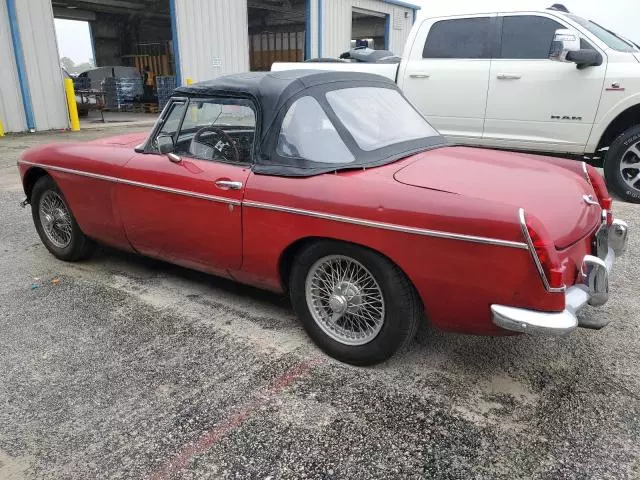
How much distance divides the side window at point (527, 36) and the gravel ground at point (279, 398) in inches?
142

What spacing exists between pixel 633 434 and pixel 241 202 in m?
2.30

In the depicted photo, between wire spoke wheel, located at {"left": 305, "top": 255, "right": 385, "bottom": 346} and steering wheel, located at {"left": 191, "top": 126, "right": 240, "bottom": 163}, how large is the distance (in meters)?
0.93

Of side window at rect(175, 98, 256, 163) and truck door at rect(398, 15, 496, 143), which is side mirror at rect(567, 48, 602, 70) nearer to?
truck door at rect(398, 15, 496, 143)

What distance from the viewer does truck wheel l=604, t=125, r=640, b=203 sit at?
6016 millimetres

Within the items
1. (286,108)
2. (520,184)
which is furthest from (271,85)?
(520,184)

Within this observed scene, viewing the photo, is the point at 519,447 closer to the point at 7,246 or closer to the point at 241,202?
the point at 241,202

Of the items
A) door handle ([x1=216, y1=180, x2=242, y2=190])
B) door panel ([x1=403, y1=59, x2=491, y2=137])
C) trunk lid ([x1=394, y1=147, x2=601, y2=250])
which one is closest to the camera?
trunk lid ([x1=394, y1=147, x2=601, y2=250])

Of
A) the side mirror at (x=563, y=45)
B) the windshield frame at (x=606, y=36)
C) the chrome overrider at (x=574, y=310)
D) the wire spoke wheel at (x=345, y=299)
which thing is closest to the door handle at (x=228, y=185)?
the wire spoke wheel at (x=345, y=299)

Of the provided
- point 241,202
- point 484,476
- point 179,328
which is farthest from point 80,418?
point 484,476

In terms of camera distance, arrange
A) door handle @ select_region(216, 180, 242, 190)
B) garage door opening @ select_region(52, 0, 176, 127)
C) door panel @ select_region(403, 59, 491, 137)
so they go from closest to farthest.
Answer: door handle @ select_region(216, 180, 242, 190) < door panel @ select_region(403, 59, 491, 137) < garage door opening @ select_region(52, 0, 176, 127)

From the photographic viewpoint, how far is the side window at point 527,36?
6270 millimetres

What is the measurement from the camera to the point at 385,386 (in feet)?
9.11

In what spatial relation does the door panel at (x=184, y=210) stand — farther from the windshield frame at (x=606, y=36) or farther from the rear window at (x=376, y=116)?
the windshield frame at (x=606, y=36)

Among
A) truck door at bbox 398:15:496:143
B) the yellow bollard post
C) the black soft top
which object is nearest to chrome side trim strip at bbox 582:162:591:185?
the black soft top
